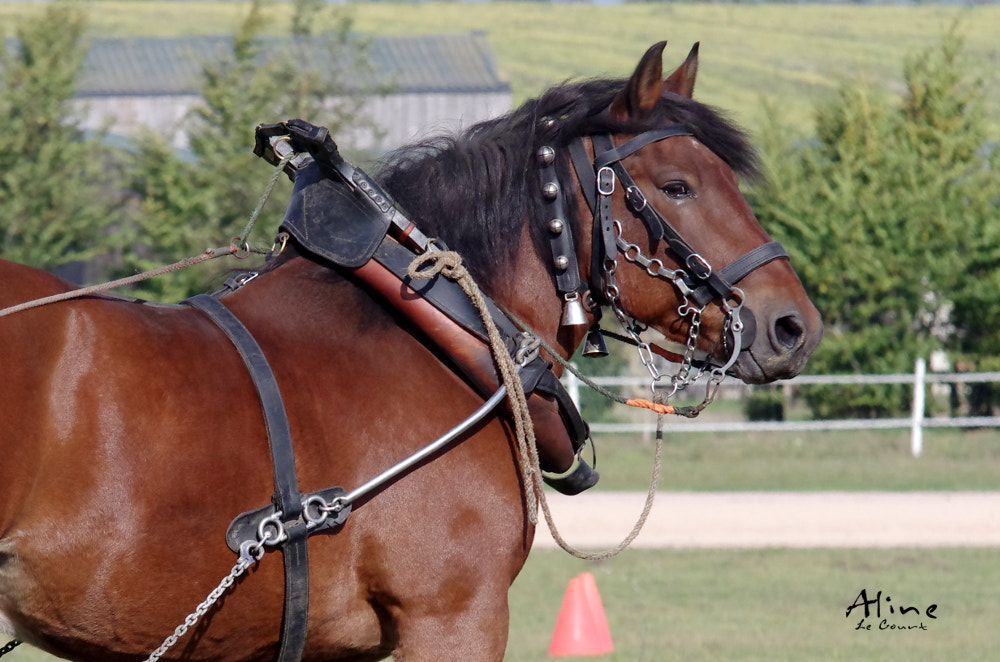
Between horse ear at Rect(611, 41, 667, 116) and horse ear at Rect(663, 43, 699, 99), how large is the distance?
0.28 m

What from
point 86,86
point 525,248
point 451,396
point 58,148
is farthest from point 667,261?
point 86,86

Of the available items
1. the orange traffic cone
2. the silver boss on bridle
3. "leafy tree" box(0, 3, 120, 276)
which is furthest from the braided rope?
"leafy tree" box(0, 3, 120, 276)

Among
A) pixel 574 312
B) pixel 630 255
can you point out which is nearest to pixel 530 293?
pixel 574 312

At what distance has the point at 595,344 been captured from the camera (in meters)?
3.21

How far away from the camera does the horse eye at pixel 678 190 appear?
2.93 meters

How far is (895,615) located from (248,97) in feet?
46.0

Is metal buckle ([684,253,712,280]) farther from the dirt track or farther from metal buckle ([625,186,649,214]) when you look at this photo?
the dirt track

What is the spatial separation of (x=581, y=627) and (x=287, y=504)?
11.5 ft

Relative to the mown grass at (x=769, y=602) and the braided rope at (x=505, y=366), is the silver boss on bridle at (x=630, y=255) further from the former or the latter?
the mown grass at (x=769, y=602)

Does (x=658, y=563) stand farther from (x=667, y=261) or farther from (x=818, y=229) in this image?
(x=818, y=229)

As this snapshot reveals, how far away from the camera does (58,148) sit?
1661 centimetres

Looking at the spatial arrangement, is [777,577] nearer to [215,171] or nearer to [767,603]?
[767,603]

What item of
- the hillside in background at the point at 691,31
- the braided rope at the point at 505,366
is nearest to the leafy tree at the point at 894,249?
the braided rope at the point at 505,366

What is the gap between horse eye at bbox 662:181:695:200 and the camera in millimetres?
2932
